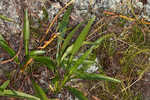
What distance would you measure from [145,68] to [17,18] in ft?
2.64

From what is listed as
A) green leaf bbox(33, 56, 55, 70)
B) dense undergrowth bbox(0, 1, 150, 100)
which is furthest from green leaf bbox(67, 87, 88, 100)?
green leaf bbox(33, 56, 55, 70)

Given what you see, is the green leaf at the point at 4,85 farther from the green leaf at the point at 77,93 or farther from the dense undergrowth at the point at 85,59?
the green leaf at the point at 77,93

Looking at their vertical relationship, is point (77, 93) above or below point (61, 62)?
below

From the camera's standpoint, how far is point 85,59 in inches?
53.8

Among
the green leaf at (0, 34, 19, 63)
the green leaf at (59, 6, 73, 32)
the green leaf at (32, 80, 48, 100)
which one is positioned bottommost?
→ the green leaf at (32, 80, 48, 100)

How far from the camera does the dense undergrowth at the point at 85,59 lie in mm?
1293

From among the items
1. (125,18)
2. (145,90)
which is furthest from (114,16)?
(145,90)

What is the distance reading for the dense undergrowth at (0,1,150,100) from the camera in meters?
1.29

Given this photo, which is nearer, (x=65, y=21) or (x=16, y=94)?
(x=16, y=94)

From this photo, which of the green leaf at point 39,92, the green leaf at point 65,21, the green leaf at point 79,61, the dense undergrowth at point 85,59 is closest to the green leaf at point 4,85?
the dense undergrowth at point 85,59

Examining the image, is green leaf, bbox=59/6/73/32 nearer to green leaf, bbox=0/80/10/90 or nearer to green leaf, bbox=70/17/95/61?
green leaf, bbox=70/17/95/61

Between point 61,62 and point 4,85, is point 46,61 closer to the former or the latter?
point 61,62

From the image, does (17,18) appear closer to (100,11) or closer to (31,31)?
(31,31)

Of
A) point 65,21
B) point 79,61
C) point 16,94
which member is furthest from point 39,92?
point 65,21
